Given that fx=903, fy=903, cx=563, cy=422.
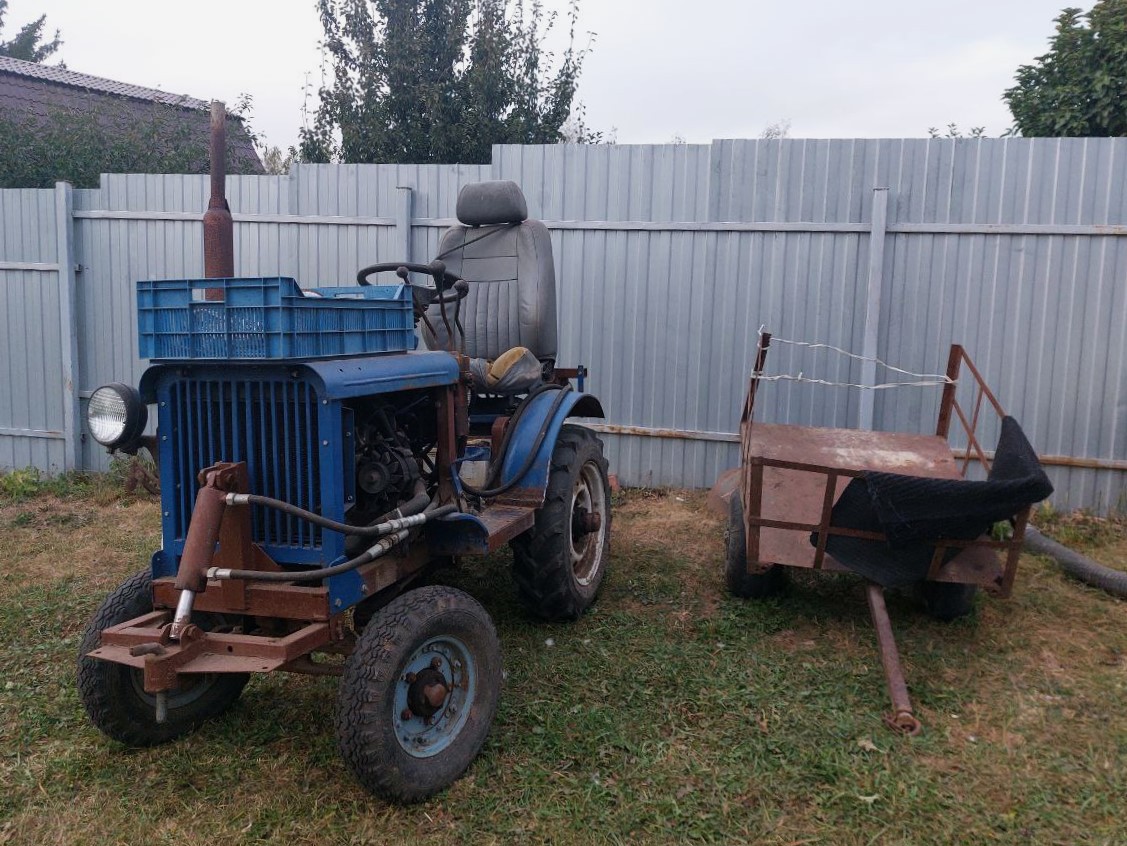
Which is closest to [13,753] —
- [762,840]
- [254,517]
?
[254,517]

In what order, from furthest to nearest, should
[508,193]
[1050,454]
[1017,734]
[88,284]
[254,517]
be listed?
1. [88,284]
2. [1050,454]
3. [508,193]
4. [1017,734]
5. [254,517]

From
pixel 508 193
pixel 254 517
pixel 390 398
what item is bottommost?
pixel 254 517

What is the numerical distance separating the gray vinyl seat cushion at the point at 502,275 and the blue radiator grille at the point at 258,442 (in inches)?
68.4

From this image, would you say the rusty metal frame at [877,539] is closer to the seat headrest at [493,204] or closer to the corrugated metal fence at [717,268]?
the seat headrest at [493,204]

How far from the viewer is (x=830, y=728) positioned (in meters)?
3.33

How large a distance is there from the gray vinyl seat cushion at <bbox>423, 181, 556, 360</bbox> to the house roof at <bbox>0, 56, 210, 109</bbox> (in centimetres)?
1057

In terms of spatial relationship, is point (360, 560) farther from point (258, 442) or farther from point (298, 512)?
point (258, 442)

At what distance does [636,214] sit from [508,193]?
1.99 meters

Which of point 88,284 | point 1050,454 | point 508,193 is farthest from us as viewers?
point 88,284

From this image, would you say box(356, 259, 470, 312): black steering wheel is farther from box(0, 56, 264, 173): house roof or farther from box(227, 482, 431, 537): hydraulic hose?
box(0, 56, 264, 173): house roof

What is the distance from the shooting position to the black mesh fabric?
138 inches

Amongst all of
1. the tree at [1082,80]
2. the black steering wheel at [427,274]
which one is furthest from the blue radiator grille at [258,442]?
the tree at [1082,80]

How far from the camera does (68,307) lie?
7.35m

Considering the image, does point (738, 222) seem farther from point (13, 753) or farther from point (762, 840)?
point (13, 753)
